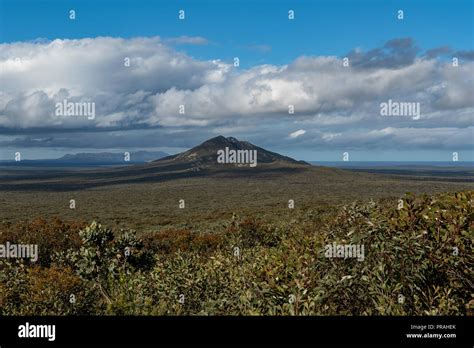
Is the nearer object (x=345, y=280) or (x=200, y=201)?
(x=345, y=280)

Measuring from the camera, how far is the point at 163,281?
9625 mm

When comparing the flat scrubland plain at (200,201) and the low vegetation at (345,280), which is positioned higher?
the low vegetation at (345,280)


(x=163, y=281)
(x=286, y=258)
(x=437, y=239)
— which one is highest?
(x=437, y=239)

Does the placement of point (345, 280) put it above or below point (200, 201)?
above

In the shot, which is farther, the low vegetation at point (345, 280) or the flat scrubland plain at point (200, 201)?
the flat scrubland plain at point (200, 201)

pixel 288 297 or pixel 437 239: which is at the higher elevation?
pixel 437 239

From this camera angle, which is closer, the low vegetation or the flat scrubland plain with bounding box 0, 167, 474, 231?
the low vegetation

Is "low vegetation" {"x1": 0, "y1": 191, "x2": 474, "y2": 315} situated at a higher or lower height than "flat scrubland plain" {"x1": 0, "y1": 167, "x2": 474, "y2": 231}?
higher
